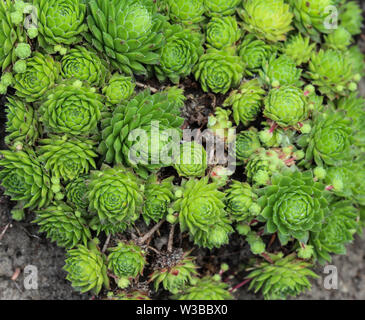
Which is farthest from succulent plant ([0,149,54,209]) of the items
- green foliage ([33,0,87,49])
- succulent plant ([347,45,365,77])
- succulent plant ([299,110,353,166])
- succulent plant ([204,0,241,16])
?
succulent plant ([347,45,365,77])

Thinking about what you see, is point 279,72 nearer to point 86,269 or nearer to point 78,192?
point 78,192

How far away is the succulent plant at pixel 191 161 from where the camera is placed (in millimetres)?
2420

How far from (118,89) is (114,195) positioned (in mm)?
659

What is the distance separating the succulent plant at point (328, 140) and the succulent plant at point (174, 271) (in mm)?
1001

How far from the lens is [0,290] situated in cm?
258

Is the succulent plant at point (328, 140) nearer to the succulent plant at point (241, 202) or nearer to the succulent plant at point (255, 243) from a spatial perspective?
the succulent plant at point (241, 202)

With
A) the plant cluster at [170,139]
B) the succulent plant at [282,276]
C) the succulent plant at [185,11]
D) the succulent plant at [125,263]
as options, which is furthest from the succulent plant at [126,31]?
the succulent plant at [282,276]

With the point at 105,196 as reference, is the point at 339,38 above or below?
above

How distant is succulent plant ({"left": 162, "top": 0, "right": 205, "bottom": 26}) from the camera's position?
2.61m

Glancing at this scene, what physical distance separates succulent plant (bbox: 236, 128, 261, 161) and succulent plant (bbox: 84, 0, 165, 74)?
29.0 inches

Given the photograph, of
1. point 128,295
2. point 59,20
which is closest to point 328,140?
point 128,295
